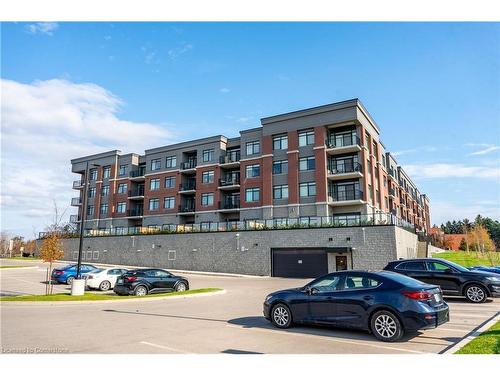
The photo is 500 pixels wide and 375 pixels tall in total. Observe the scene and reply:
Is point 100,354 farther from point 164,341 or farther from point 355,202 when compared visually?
point 355,202

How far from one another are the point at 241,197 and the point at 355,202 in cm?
1379

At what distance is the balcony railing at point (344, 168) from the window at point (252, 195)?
9.05 metres

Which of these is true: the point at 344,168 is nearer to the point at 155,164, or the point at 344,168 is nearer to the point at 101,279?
the point at 101,279

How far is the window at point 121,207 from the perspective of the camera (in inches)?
2298

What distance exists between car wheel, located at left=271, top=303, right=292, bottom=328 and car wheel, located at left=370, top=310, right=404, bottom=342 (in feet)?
7.38

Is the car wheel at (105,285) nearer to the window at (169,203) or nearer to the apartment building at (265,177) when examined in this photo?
the apartment building at (265,177)

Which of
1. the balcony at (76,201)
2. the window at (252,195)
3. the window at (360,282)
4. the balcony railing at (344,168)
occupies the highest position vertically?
the balcony railing at (344,168)

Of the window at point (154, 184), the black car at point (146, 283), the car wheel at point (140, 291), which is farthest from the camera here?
the window at point (154, 184)

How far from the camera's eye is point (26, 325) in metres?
10.4

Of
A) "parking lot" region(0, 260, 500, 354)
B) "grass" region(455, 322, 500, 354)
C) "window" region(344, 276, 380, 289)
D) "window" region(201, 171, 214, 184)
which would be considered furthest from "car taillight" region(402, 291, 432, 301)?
"window" region(201, 171, 214, 184)

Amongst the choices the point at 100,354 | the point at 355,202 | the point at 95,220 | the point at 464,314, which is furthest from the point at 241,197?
the point at 100,354

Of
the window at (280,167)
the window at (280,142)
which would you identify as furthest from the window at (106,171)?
the window at (280,167)

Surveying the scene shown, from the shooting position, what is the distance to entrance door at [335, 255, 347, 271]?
31359 mm

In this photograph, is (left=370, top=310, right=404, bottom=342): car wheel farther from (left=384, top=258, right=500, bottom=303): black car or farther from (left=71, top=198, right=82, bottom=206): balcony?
(left=71, top=198, right=82, bottom=206): balcony
